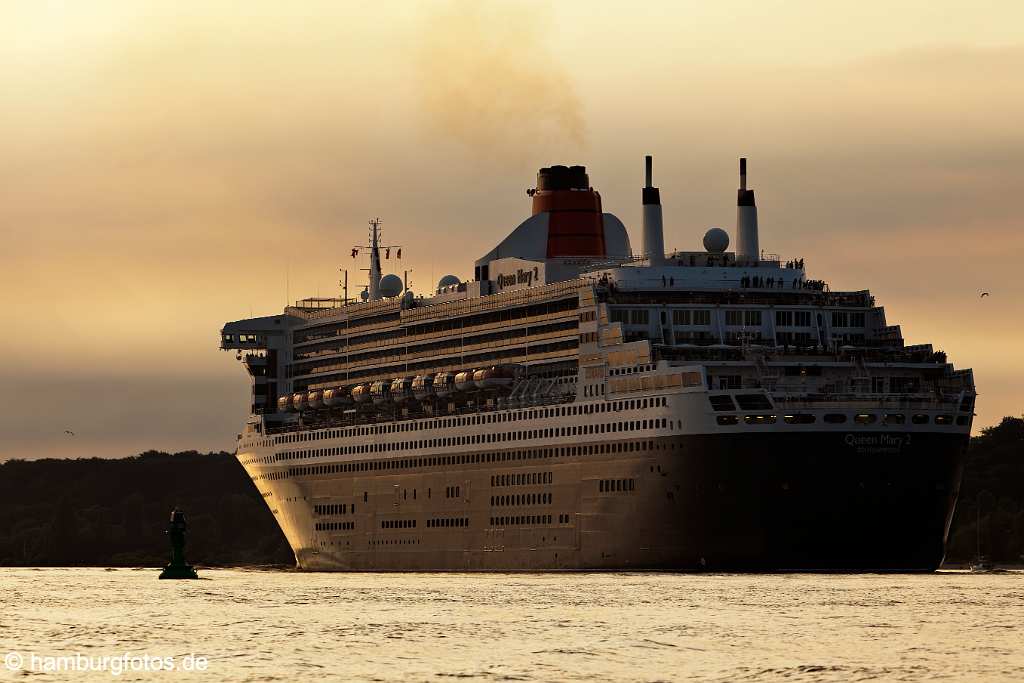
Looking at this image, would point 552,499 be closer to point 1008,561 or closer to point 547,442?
point 547,442

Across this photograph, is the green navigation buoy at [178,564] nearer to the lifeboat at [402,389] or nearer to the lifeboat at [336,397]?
the lifeboat at [336,397]

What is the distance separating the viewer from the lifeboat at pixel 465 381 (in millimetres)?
143875

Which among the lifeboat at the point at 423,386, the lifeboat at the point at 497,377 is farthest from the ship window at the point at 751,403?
the lifeboat at the point at 423,386

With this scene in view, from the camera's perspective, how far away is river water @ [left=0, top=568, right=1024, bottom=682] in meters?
78.6

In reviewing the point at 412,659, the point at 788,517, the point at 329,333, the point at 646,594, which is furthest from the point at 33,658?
the point at 329,333

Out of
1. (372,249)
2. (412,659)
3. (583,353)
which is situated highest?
(372,249)

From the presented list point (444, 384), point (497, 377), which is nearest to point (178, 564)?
point (444, 384)

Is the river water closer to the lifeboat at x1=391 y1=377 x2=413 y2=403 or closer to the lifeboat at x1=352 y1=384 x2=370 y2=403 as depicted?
the lifeboat at x1=391 y1=377 x2=413 y2=403

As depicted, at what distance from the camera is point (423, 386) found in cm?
14962

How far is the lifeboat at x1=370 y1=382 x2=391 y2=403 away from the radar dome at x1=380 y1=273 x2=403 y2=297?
46.7 feet

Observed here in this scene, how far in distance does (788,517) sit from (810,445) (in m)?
3.69

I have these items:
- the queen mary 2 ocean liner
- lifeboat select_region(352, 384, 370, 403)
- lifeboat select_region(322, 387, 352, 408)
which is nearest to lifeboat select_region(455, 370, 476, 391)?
the queen mary 2 ocean liner

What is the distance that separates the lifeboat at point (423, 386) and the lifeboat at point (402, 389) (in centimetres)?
167

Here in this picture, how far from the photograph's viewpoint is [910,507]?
12200 cm
